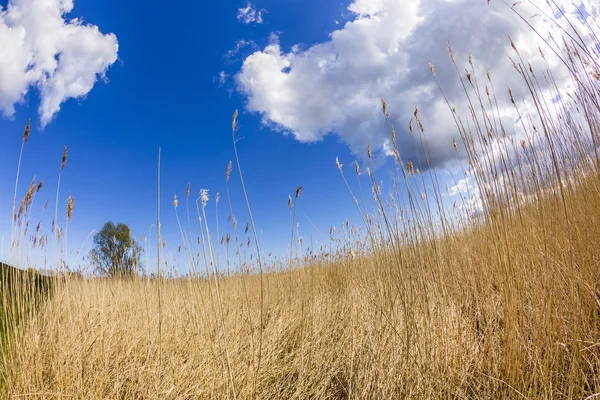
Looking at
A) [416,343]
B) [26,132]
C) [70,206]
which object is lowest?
[416,343]

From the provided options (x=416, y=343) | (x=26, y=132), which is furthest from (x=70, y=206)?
(x=416, y=343)

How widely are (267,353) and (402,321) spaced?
1056mm

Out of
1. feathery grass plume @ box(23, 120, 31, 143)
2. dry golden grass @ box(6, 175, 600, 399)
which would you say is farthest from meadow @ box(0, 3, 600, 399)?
feathery grass plume @ box(23, 120, 31, 143)

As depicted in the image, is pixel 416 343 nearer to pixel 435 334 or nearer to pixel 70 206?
pixel 435 334

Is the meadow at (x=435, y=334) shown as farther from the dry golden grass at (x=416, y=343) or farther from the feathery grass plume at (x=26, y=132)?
the feathery grass plume at (x=26, y=132)

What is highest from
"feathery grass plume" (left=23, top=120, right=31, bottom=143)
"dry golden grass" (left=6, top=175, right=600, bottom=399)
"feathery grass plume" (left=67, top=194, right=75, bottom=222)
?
"feathery grass plume" (left=23, top=120, right=31, bottom=143)

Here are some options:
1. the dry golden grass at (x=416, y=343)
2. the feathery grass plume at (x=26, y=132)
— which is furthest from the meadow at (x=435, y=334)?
the feathery grass plume at (x=26, y=132)

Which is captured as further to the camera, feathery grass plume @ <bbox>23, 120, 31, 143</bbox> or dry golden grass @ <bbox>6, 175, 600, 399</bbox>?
feathery grass plume @ <bbox>23, 120, 31, 143</bbox>

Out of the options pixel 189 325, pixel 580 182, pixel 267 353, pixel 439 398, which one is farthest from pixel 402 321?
pixel 189 325

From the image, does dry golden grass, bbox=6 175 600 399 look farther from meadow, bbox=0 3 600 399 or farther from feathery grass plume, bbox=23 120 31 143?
feathery grass plume, bbox=23 120 31 143

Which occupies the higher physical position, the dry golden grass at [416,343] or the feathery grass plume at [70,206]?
the feathery grass plume at [70,206]

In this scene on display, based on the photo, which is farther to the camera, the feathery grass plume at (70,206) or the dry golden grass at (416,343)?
the feathery grass plume at (70,206)

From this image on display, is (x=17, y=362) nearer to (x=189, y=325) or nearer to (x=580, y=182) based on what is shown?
(x=189, y=325)

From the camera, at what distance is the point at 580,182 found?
2.06 metres
